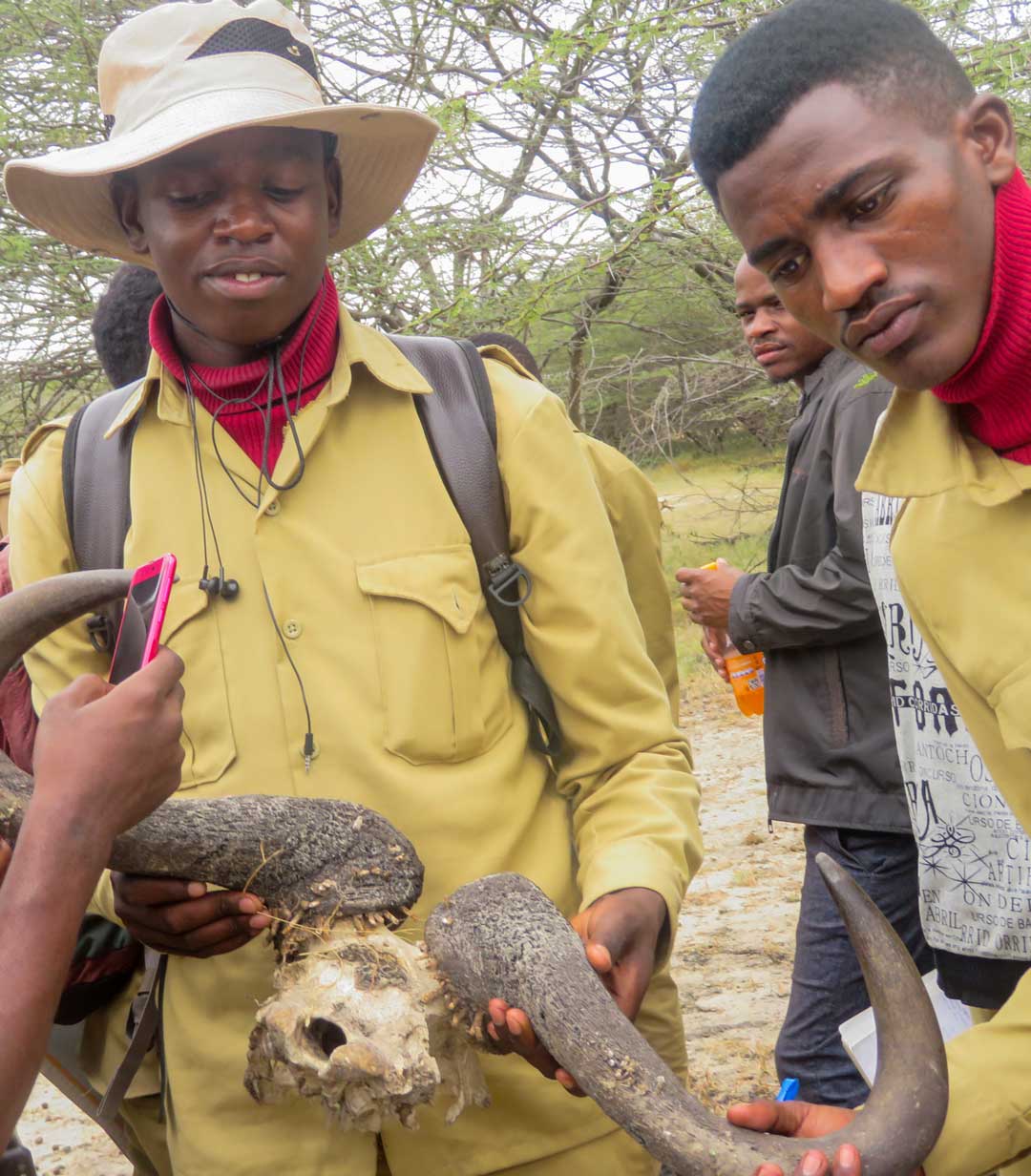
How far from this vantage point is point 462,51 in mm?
8250

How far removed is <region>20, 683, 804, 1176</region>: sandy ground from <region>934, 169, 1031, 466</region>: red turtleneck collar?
3.22m

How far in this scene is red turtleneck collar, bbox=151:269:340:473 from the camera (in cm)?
240

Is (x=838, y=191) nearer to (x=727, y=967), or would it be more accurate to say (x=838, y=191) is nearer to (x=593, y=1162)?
(x=593, y=1162)

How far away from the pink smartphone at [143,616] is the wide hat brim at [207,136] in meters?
0.73

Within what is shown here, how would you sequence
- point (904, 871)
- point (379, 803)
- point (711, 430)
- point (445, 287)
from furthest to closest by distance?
point (711, 430)
point (445, 287)
point (904, 871)
point (379, 803)

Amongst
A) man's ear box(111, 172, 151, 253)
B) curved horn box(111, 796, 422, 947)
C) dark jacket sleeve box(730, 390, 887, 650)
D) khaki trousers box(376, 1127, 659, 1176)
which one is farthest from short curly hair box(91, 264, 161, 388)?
khaki trousers box(376, 1127, 659, 1176)

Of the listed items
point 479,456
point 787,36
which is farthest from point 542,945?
point 787,36

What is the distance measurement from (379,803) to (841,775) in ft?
6.19

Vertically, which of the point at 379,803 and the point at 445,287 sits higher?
the point at 445,287

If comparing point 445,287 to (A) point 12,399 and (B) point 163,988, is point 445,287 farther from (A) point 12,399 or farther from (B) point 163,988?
(B) point 163,988

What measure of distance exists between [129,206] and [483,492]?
2.96 ft

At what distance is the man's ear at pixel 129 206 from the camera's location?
2.43 meters

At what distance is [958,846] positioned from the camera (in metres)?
2.74

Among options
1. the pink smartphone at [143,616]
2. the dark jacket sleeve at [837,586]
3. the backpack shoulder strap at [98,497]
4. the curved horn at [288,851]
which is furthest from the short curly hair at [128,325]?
the dark jacket sleeve at [837,586]
